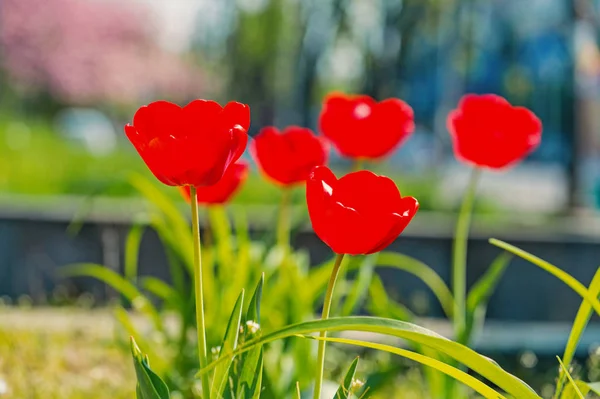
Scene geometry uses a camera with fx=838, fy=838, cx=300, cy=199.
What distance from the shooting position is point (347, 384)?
1.18 m

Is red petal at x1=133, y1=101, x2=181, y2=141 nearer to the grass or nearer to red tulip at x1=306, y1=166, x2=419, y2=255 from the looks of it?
red tulip at x1=306, y1=166, x2=419, y2=255

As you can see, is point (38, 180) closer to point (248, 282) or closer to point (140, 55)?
point (248, 282)

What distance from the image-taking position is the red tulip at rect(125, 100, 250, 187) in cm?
106

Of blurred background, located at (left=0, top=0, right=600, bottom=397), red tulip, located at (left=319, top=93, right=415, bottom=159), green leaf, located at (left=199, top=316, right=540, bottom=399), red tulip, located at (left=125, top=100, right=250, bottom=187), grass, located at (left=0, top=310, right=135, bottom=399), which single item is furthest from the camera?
blurred background, located at (left=0, top=0, right=600, bottom=397)

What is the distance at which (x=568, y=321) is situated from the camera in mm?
3949

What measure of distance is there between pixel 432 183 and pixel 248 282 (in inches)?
214

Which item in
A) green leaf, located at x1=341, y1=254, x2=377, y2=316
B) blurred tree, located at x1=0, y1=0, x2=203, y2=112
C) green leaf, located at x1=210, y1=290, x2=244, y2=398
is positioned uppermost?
green leaf, located at x1=210, y1=290, x2=244, y2=398

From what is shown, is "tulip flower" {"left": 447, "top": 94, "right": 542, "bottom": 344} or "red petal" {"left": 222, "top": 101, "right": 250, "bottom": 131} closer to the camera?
"red petal" {"left": 222, "top": 101, "right": 250, "bottom": 131}

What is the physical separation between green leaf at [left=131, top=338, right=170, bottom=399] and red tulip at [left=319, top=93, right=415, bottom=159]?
3.09ft

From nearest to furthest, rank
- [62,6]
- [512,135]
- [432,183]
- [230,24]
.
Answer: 1. [512,135]
2. [432,183]
3. [230,24]
4. [62,6]

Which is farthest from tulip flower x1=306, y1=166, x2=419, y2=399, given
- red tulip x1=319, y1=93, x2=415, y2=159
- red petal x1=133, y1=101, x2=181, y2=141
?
red tulip x1=319, y1=93, x2=415, y2=159

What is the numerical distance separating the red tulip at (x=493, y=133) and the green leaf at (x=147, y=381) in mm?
995

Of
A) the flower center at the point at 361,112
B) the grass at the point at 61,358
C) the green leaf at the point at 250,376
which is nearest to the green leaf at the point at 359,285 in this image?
the flower center at the point at 361,112

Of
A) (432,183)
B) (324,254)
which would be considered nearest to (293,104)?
(432,183)
